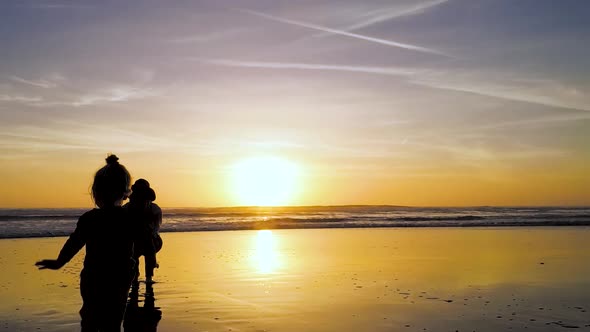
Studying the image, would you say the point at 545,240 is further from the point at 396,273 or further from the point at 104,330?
the point at 104,330

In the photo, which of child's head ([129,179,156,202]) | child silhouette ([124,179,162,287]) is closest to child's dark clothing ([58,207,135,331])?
child silhouette ([124,179,162,287])

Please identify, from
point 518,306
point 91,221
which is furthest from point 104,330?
point 518,306

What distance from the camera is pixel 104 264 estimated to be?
15.5 feet

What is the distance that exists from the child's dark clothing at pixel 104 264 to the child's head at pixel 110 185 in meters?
0.08

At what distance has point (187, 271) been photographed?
13344 millimetres

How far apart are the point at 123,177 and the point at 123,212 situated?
0.29 m

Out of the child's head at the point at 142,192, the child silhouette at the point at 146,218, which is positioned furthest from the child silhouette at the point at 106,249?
the child's head at the point at 142,192

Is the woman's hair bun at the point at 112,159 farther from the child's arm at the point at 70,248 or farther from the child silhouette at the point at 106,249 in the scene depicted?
the child's arm at the point at 70,248

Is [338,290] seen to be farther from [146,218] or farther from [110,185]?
[110,185]

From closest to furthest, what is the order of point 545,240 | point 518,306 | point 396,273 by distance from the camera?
point 518,306
point 396,273
point 545,240

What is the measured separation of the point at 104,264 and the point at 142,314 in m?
4.17

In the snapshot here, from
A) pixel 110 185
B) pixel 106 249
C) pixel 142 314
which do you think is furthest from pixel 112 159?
pixel 142 314

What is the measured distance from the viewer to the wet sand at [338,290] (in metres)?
8.06

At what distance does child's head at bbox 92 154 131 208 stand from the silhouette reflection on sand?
3.46 metres
